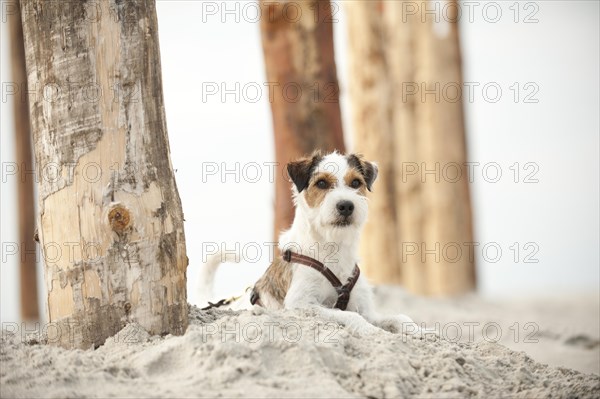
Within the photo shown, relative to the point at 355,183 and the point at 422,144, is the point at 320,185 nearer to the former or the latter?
the point at 355,183

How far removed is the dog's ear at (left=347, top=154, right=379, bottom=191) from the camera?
6.77 metres

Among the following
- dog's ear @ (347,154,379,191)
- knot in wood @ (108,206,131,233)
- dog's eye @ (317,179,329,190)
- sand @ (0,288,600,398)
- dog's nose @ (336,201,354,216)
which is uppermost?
dog's ear @ (347,154,379,191)

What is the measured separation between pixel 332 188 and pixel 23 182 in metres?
8.44

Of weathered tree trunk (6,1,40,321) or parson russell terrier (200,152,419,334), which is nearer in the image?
parson russell terrier (200,152,419,334)

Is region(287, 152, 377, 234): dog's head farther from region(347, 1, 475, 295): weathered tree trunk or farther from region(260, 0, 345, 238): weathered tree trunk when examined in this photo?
region(347, 1, 475, 295): weathered tree trunk

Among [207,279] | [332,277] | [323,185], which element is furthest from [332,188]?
[207,279]

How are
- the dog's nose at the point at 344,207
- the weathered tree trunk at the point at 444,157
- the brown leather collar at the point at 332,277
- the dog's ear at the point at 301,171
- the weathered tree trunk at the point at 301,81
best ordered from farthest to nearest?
the weathered tree trunk at the point at 444,157, the weathered tree trunk at the point at 301,81, the dog's ear at the point at 301,171, the brown leather collar at the point at 332,277, the dog's nose at the point at 344,207

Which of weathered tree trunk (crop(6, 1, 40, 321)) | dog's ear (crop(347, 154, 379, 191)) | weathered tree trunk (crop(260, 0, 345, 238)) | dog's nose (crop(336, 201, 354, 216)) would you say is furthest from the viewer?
weathered tree trunk (crop(6, 1, 40, 321))

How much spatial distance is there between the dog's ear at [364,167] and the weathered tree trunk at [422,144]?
9374 millimetres

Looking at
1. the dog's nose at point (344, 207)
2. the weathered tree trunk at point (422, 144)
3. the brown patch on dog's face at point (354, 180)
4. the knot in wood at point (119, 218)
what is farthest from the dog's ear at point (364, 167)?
the weathered tree trunk at point (422, 144)

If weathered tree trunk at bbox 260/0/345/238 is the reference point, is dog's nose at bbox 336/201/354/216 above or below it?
below

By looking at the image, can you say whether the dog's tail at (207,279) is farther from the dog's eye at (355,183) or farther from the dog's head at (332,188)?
the dog's eye at (355,183)

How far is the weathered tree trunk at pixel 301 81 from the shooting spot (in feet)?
37.8

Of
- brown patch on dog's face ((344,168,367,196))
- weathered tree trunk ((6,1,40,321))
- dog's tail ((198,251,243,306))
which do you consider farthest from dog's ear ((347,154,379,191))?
weathered tree trunk ((6,1,40,321))
